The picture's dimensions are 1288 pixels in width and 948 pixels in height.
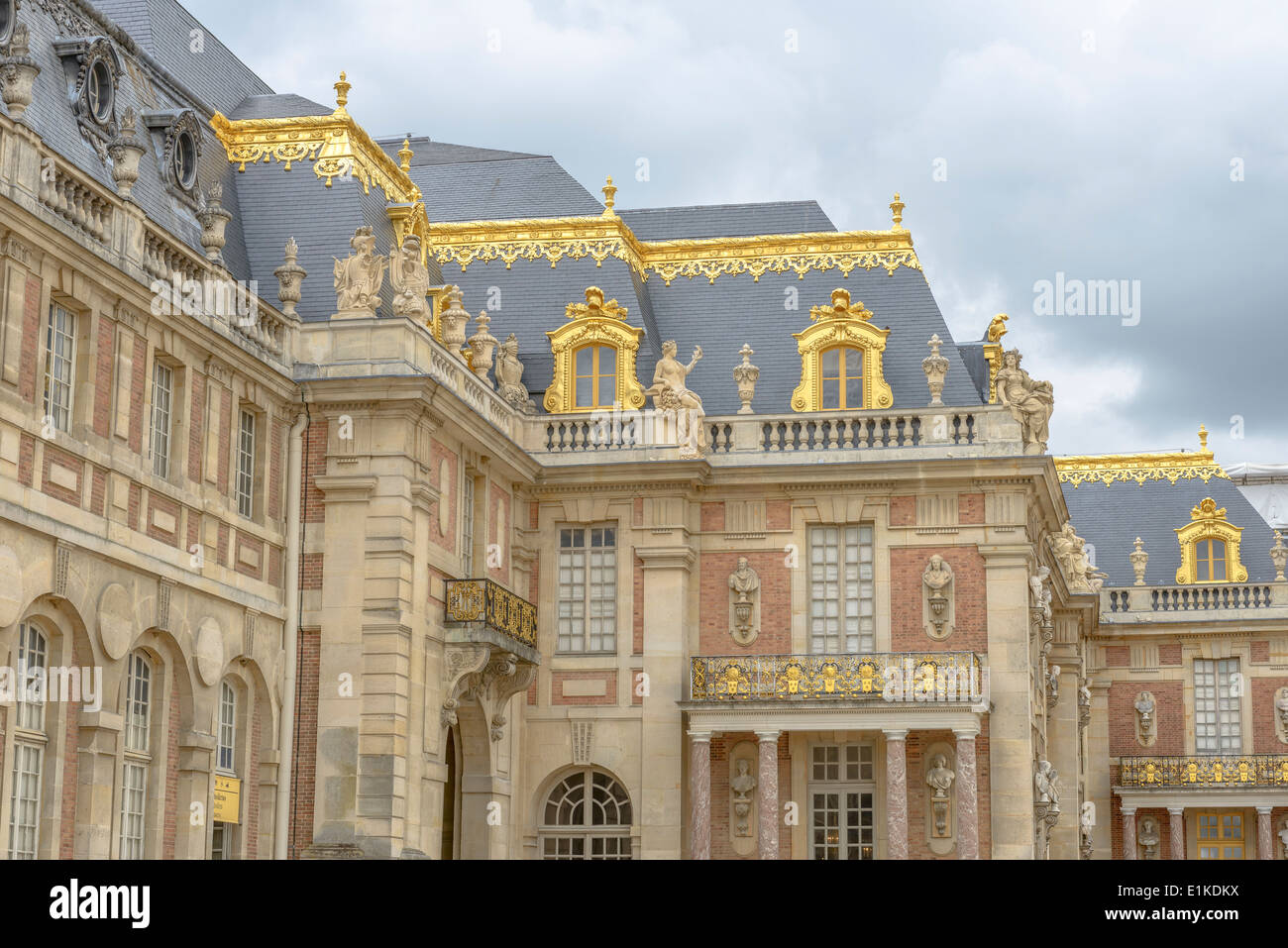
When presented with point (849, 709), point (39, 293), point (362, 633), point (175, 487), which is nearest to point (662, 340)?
point (849, 709)

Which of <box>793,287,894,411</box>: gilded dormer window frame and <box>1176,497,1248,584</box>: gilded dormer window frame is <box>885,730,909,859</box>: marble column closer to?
<box>793,287,894,411</box>: gilded dormer window frame

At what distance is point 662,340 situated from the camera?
3250 centimetres

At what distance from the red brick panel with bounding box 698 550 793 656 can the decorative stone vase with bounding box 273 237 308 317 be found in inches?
328

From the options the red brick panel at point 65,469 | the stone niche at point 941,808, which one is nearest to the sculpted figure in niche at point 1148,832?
the stone niche at point 941,808

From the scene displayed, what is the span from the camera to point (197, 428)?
74.2 ft

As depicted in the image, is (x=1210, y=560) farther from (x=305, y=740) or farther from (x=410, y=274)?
(x=305, y=740)

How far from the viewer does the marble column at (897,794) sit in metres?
28.2

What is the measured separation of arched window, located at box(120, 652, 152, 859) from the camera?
21.0 metres

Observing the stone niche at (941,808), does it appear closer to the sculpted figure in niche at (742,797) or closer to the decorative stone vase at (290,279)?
the sculpted figure in niche at (742,797)

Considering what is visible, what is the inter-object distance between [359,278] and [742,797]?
392 inches

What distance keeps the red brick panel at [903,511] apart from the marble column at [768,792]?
12.6ft
